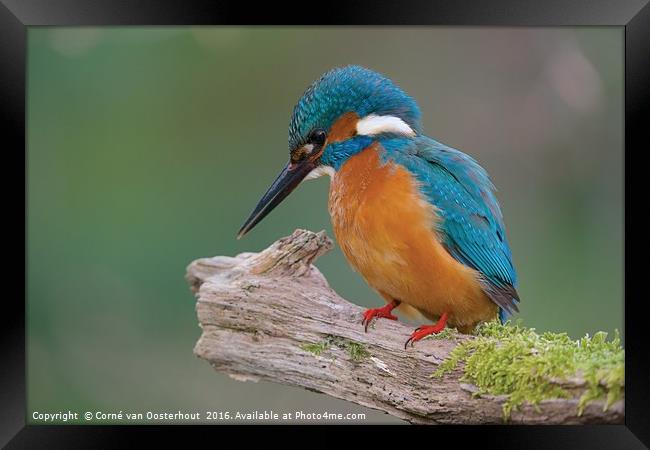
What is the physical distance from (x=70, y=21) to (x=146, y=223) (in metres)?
1.71

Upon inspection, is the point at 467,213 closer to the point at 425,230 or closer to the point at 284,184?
the point at 425,230

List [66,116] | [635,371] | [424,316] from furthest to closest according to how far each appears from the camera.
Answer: [66,116] < [424,316] < [635,371]

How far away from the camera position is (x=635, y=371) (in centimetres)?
259

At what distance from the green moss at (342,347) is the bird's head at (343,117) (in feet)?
2.31

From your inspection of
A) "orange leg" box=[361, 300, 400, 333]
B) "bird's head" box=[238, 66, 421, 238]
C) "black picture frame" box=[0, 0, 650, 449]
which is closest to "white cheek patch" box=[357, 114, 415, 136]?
"bird's head" box=[238, 66, 421, 238]

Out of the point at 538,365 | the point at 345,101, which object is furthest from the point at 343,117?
the point at 538,365

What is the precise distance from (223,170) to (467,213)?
6.48 ft

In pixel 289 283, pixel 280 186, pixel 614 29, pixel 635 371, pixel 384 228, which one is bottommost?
pixel 635 371

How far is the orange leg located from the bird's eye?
71 cm

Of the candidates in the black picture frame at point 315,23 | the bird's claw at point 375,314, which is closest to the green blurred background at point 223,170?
the black picture frame at point 315,23

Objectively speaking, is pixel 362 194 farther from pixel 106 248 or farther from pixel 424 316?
pixel 106 248

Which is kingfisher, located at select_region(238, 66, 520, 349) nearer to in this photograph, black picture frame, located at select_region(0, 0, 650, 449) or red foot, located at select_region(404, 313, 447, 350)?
red foot, located at select_region(404, 313, 447, 350)

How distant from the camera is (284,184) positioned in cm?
315

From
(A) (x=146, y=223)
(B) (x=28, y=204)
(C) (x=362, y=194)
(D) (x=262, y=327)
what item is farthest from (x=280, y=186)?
(A) (x=146, y=223)
